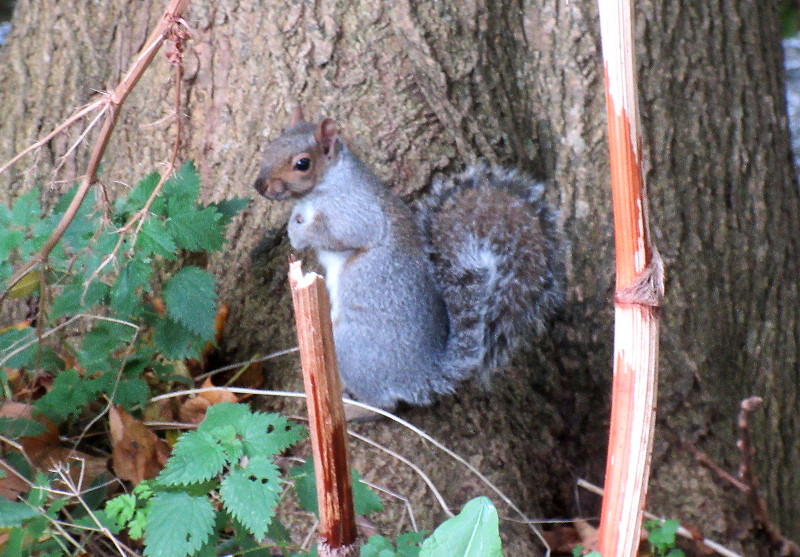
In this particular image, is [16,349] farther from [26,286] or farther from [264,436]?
[264,436]

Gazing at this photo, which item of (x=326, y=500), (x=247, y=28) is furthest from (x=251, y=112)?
(x=326, y=500)

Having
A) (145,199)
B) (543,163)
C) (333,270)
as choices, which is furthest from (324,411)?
(543,163)

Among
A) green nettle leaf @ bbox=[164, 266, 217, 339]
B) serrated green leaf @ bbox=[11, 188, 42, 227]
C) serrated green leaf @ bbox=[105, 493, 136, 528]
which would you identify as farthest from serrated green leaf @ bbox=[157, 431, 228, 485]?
serrated green leaf @ bbox=[11, 188, 42, 227]

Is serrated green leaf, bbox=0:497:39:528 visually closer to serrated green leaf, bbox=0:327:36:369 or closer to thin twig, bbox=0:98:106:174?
serrated green leaf, bbox=0:327:36:369

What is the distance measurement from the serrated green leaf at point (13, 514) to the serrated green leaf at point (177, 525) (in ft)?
0.59

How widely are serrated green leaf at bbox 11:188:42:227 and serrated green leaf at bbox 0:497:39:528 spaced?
17.1 inches

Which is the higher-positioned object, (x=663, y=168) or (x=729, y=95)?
(x=729, y=95)

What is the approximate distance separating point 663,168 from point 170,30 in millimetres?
964

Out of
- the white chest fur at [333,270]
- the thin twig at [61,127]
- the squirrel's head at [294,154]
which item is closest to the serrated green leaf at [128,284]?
the thin twig at [61,127]

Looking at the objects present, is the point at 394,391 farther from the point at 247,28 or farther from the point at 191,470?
the point at 247,28

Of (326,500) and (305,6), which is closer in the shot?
(326,500)

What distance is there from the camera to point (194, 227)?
1276mm

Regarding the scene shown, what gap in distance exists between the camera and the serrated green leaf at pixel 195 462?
96cm

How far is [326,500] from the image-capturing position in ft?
2.85
